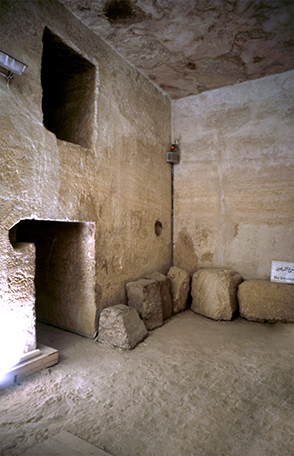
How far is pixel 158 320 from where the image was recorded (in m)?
3.56

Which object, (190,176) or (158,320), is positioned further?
(190,176)

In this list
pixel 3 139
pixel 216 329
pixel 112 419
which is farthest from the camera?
pixel 216 329

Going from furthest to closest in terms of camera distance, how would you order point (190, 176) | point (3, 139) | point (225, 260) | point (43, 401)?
point (190, 176) → point (225, 260) → point (3, 139) → point (43, 401)

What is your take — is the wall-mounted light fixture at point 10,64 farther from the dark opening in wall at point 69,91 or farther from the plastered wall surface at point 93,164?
the dark opening in wall at point 69,91

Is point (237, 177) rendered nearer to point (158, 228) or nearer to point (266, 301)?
point (158, 228)

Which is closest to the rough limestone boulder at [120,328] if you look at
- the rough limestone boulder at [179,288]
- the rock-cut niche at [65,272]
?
the rock-cut niche at [65,272]

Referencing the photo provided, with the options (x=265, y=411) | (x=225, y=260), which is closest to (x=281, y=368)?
(x=265, y=411)

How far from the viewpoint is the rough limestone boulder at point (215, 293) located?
3795 millimetres

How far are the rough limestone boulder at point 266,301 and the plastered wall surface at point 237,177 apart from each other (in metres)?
0.42

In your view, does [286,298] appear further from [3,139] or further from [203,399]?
[3,139]

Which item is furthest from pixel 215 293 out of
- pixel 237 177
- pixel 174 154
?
pixel 174 154

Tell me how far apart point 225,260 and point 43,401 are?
3.19 meters

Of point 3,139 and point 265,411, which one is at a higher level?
point 3,139

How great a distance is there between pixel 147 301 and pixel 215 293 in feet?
3.39
